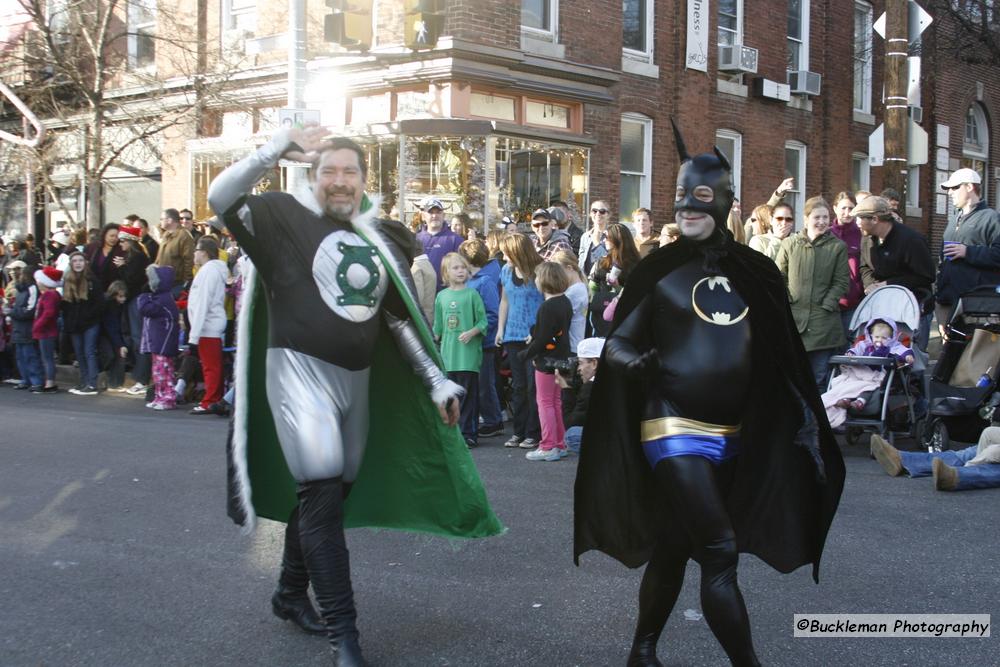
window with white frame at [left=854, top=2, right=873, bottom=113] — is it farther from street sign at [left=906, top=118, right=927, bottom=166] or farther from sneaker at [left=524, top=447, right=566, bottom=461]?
sneaker at [left=524, top=447, right=566, bottom=461]

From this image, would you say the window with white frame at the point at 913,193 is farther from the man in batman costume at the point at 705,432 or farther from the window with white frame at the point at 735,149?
the man in batman costume at the point at 705,432

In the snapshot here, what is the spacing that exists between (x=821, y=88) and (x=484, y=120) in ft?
35.1

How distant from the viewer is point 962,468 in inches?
297

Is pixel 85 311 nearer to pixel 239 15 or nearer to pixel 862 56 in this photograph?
pixel 239 15

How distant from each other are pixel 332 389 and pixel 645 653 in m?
1.62

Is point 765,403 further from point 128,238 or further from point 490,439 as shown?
point 128,238

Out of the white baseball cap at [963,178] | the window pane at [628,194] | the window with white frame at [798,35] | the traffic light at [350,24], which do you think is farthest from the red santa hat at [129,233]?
the window with white frame at [798,35]

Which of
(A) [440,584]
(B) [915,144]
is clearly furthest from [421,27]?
(A) [440,584]

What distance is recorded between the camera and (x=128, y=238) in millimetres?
14000

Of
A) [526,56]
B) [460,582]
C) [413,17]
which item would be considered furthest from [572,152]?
[460,582]

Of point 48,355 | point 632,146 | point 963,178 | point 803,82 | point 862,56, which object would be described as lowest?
point 48,355

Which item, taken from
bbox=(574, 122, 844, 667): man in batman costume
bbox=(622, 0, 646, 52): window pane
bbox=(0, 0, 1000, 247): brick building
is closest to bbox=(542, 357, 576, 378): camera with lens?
bbox=(574, 122, 844, 667): man in batman costume

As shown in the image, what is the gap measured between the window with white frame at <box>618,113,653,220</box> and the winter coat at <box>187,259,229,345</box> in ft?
29.3

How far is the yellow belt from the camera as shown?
3.89m
